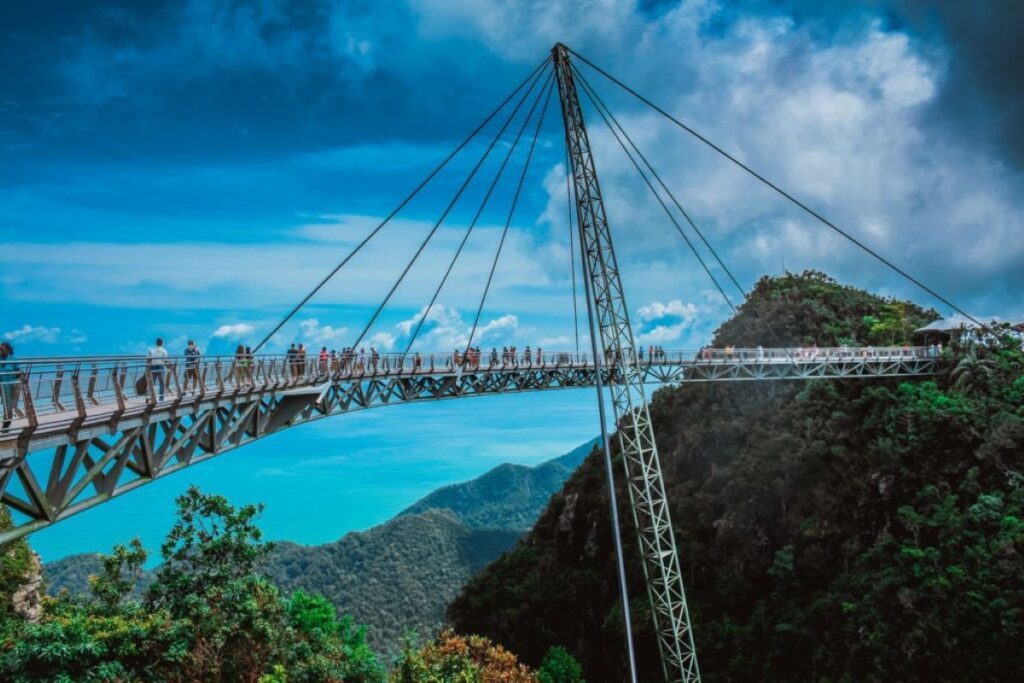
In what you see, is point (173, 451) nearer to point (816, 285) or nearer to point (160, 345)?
point (160, 345)

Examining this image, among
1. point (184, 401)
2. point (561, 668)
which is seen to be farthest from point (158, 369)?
point (561, 668)

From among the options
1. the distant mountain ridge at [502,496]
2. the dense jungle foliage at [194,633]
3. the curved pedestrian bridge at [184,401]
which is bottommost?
the distant mountain ridge at [502,496]

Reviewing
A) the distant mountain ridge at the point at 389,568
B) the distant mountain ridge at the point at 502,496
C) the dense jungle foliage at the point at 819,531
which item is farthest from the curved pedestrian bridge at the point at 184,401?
the distant mountain ridge at the point at 502,496

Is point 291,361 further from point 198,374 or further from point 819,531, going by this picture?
point 819,531

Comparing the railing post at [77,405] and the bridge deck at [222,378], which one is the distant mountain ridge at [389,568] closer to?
the bridge deck at [222,378]

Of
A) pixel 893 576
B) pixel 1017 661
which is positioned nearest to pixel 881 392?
pixel 893 576

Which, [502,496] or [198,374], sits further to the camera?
[502,496]

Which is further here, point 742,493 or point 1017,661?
point 742,493

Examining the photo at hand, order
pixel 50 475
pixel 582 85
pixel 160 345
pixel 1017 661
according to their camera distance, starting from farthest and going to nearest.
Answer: pixel 582 85 → pixel 1017 661 → pixel 160 345 → pixel 50 475
